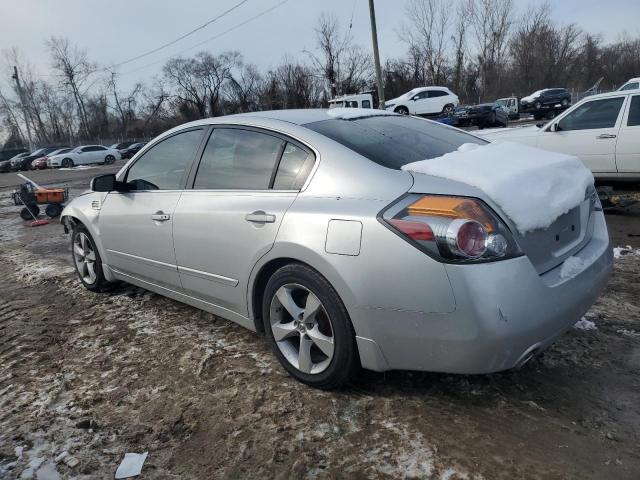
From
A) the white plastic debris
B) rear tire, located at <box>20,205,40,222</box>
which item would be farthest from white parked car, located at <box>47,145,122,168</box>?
the white plastic debris

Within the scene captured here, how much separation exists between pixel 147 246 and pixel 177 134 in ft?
2.89

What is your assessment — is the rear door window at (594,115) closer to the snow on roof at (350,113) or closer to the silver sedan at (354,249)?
the silver sedan at (354,249)

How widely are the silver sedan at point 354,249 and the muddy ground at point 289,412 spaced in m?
0.28

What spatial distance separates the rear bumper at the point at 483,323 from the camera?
80.0 inches

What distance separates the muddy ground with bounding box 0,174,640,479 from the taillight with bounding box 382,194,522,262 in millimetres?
860

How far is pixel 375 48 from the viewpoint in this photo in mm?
19516

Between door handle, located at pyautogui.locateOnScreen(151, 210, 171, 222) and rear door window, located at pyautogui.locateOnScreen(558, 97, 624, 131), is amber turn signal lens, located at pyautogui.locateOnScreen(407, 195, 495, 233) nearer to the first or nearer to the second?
door handle, located at pyautogui.locateOnScreen(151, 210, 171, 222)

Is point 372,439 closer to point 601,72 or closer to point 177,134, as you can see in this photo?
point 177,134

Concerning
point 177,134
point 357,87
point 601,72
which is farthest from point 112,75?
point 177,134

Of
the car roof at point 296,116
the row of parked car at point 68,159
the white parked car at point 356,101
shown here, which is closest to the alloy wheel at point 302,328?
the car roof at point 296,116

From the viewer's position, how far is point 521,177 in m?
2.37

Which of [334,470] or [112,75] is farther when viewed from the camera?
[112,75]

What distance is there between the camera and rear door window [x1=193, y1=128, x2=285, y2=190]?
9.64 ft

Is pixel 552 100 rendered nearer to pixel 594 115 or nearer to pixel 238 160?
pixel 594 115
